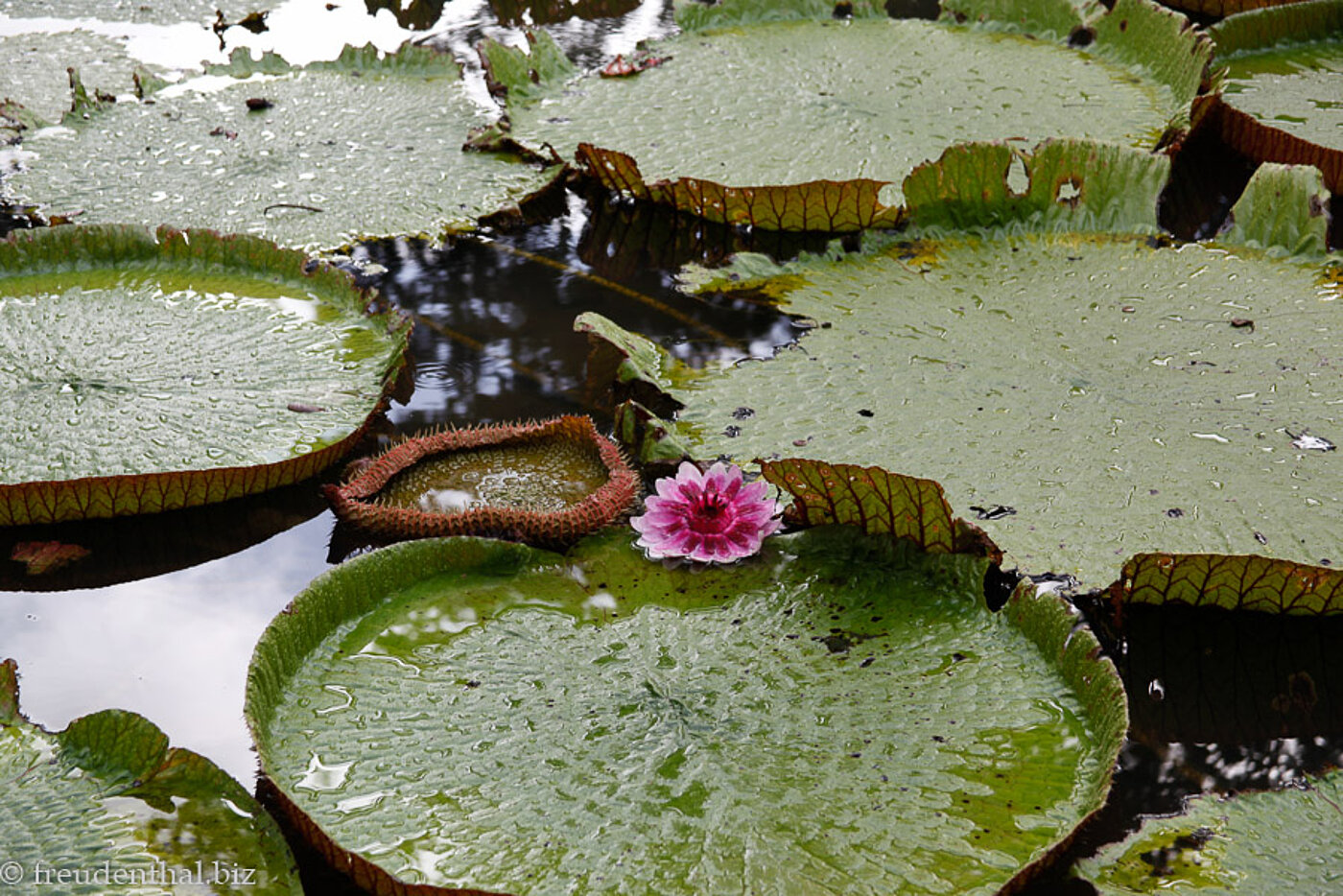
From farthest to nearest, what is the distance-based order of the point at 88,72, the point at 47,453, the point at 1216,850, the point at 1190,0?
the point at 1190,0, the point at 88,72, the point at 47,453, the point at 1216,850

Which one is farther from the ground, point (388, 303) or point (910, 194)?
point (910, 194)

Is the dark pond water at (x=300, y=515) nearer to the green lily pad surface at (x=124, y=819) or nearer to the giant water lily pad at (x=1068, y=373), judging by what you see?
the green lily pad surface at (x=124, y=819)

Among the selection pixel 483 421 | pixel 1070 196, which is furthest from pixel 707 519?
pixel 1070 196

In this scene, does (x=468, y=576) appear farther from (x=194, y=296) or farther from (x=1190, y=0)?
(x=1190, y=0)

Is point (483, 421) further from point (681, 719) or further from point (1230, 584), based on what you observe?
point (1230, 584)

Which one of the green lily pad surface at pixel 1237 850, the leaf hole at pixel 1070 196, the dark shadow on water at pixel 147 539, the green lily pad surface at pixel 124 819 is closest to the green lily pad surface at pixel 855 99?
the leaf hole at pixel 1070 196

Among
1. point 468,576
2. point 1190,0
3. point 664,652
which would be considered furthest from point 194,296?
point 1190,0

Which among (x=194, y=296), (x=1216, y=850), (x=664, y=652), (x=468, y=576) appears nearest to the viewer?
(x=1216, y=850)
